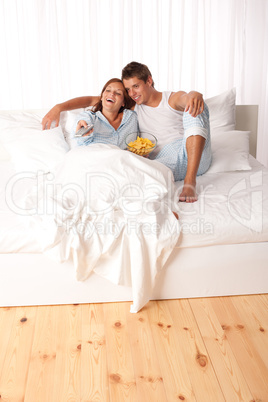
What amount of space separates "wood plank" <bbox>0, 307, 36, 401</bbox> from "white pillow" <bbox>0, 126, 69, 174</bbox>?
3.14 feet

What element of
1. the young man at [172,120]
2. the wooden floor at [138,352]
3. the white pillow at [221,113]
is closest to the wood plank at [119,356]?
the wooden floor at [138,352]

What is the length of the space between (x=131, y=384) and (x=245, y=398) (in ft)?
1.28

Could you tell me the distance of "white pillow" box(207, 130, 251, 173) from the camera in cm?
274

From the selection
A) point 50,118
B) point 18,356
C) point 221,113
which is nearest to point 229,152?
point 221,113

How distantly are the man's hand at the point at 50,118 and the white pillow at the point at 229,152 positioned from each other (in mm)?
988

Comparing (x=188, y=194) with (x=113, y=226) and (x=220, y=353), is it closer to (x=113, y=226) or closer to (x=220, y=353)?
(x=113, y=226)

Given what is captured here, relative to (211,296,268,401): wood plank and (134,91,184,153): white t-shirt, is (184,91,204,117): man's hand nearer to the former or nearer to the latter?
(134,91,184,153): white t-shirt

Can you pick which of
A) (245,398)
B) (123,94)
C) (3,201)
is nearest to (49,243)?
(3,201)

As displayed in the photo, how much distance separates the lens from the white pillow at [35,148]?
2717 mm

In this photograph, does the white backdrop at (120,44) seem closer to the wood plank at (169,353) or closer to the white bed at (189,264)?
the white bed at (189,264)

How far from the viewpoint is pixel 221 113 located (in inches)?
121

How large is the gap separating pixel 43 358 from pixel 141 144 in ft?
4.32

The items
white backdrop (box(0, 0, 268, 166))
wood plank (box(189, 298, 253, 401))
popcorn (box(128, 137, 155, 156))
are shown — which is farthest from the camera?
white backdrop (box(0, 0, 268, 166))

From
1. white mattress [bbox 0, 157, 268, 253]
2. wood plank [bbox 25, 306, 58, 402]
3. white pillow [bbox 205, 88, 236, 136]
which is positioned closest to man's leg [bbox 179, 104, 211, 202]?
white mattress [bbox 0, 157, 268, 253]
